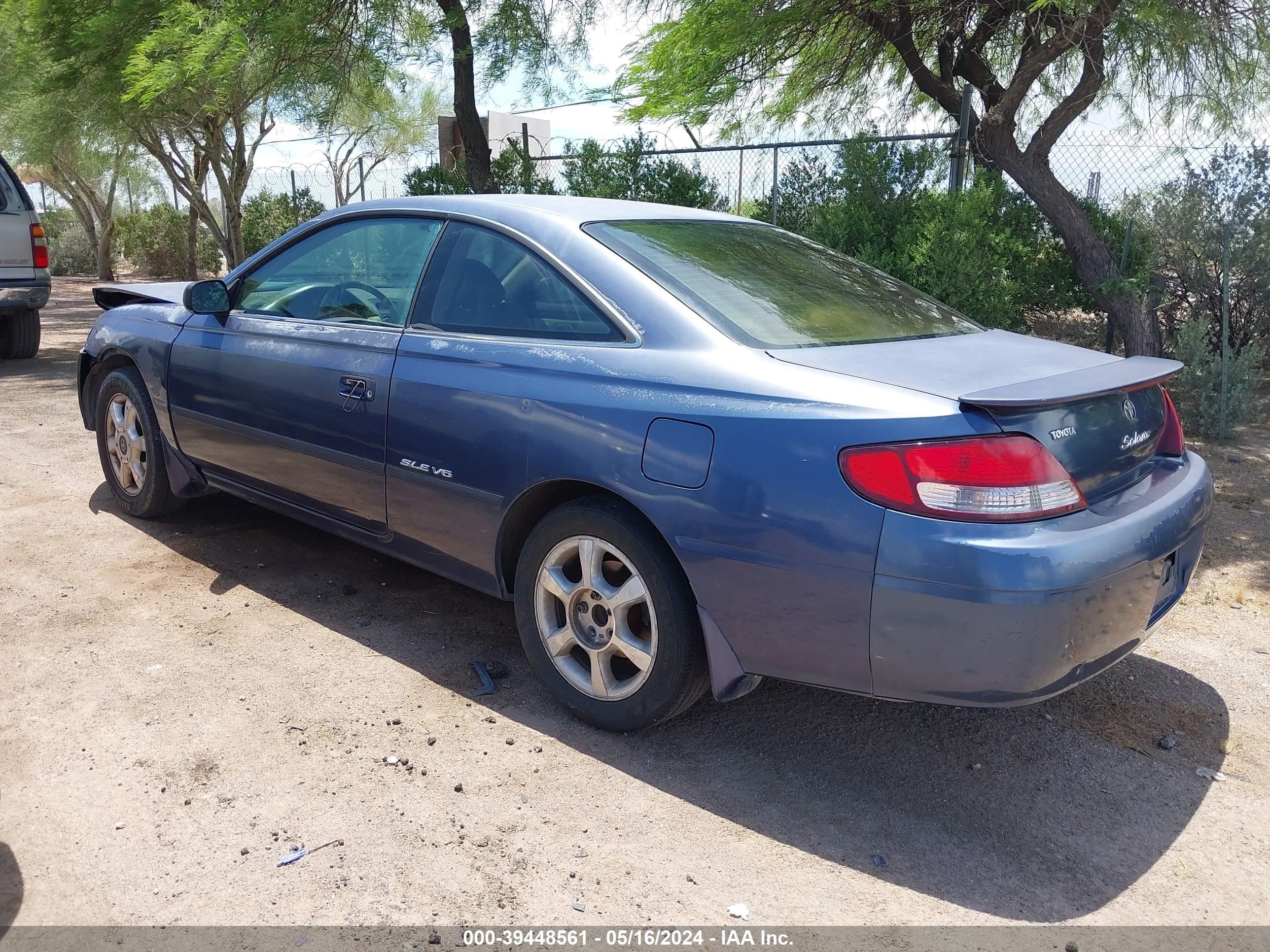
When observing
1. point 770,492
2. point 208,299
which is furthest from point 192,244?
point 770,492

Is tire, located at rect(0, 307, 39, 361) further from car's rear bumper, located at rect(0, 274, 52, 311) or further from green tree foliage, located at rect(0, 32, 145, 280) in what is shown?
green tree foliage, located at rect(0, 32, 145, 280)

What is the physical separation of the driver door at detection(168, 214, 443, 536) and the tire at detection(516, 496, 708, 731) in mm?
819

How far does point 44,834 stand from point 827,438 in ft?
7.66

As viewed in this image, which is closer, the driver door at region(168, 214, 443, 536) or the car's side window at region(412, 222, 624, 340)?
the car's side window at region(412, 222, 624, 340)

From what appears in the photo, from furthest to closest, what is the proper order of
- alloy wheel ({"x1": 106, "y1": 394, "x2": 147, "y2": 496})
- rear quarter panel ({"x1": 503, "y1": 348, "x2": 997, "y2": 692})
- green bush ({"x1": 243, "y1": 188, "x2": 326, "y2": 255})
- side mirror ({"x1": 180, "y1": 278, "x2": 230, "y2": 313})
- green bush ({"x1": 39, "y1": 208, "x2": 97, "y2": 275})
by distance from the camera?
green bush ({"x1": 39, "y1": 208, "x2": 97, "y2": 275})
green bush ({"x1": 243, "y1": 188, "x2": 326, "y2": 255})
alloy wheel ({"x1": 106, "y1": 394, "x2": 147, "y2": 496})
side mirror ({"x1": 180, "y1": 278, "x2": 230, "y2": 313})
rear quarter panel ({"x1": 503, "y1": 348, "x2": 997, "y2": 692})

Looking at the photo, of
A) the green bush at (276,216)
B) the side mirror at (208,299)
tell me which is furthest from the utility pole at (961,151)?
the green bush at (276,216)

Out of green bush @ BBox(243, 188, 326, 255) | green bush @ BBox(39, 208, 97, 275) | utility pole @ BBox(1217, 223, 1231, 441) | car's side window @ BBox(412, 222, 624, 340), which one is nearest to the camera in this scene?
car's side window @ BBox(412, 222, 624, 340)

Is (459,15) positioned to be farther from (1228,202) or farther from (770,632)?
(770,632)

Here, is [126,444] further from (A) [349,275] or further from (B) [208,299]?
(A) [349,275]

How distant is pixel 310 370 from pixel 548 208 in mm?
1141

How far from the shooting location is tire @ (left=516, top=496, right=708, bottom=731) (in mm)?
3090

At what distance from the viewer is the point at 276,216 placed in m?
19.7

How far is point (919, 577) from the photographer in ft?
8.59

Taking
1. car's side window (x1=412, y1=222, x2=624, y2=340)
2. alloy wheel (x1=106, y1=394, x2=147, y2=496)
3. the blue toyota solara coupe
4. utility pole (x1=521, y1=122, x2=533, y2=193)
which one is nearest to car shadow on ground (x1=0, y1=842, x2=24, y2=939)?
the blue toyota solara coupe
